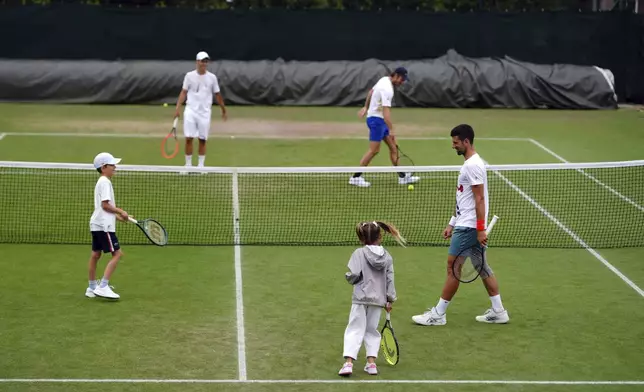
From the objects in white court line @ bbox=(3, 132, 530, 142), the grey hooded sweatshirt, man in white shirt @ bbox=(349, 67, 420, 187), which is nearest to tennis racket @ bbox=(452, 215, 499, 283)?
the grey hooded sweatshirt

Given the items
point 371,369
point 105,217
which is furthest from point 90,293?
point 371,369

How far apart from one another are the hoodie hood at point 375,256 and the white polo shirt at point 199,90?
959 cm

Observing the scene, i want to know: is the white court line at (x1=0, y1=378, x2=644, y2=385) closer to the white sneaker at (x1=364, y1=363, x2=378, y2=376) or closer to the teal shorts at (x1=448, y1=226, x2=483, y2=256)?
the white sneaker at (x1=364, y1=363, x2=378, y2=376)

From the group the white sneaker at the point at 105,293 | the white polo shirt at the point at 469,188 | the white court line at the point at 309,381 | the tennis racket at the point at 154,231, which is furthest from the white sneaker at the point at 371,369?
the white sneaker at the point at 105,293

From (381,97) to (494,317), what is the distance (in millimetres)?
7073

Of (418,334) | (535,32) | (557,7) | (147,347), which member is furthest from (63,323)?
(557,7)

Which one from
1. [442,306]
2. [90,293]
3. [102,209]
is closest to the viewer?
[442,306]

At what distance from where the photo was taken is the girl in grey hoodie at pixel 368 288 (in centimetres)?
962

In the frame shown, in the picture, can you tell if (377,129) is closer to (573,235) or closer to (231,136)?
(573,235)

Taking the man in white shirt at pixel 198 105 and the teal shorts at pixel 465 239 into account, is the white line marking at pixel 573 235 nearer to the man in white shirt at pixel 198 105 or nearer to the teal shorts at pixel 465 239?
the teal shorts at pixel 465 239

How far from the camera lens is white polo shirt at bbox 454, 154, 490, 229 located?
10.8 m

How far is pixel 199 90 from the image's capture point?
1878 cm

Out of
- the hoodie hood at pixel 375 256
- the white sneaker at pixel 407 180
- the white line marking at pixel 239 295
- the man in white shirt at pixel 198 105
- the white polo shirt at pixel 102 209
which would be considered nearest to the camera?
the hoodie hood at pixel 375 256

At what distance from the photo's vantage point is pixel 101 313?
37.6 feet
